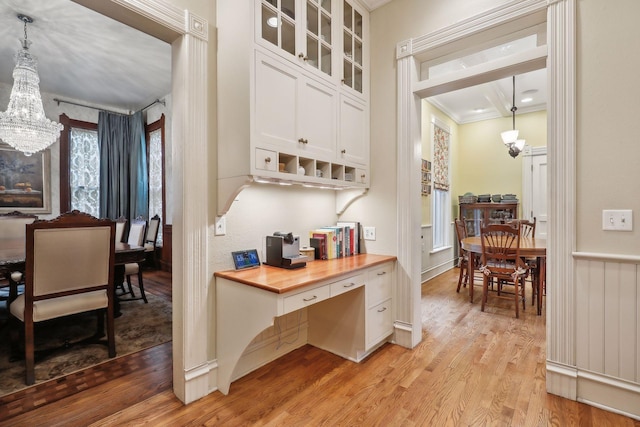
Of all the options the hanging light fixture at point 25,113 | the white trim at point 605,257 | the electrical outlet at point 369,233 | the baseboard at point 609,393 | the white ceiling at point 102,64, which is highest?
the white ceiling at point 102,64

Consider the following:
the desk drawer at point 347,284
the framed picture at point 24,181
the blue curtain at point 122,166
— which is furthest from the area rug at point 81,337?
the framed picture at point 24,181

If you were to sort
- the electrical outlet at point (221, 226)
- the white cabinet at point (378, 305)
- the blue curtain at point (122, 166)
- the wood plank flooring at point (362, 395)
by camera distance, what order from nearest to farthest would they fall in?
the wood plank flooring at point (362, 395) < the electrical outlet at point (221, 226) < the white cabinet at point (378, 305) < the blue curtain at point (122, 166)

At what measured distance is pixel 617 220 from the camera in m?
1.79

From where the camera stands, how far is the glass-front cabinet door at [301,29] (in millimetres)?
1948

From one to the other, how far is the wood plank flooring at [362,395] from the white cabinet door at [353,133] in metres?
1.66

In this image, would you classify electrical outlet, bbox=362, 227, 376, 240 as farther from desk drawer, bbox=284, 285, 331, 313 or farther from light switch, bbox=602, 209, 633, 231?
light switch, bbox=602, 209, 633, 231

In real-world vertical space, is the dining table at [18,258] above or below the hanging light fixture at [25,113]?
below

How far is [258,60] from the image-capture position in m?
1.83

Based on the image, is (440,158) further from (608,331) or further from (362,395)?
(362,395)

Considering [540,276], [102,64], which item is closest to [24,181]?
[102,64]

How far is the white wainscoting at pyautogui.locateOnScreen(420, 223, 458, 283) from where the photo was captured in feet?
16.2

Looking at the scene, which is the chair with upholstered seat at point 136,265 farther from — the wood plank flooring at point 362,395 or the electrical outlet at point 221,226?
the electrical outlet at point 221,226

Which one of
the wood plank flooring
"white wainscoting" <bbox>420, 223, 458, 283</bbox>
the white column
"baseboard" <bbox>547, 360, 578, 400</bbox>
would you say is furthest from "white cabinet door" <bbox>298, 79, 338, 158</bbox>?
"white wainscoting" <bbox>420, 223, 458, 283</bbox>

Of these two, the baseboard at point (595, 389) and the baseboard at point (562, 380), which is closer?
the baseboard at point (595, 389)
